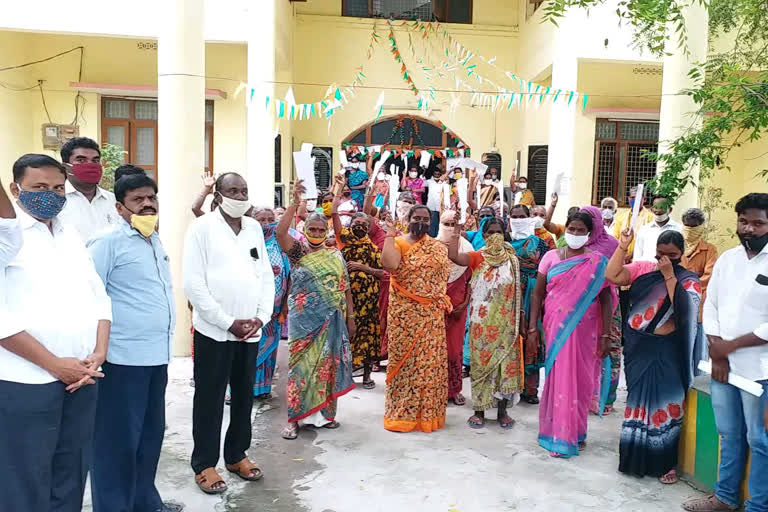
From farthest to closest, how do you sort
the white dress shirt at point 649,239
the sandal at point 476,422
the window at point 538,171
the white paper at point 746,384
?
the window at point 538,171, the white dress shirt at point 649,239, the sandal at point 476,422, the white paper at point 746,384

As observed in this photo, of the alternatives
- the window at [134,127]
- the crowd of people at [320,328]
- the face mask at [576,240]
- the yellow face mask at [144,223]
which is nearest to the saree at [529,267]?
the crowd of people at [320,328]

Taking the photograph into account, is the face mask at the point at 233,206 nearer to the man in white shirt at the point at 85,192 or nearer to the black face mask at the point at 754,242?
the man in white shirt at the point at 85,192

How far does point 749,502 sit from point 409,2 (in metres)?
14.7

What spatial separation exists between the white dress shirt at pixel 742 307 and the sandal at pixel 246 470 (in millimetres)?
2755

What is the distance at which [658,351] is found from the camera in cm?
397

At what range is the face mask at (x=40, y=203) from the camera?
251cm

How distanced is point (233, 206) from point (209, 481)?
5.26 ft

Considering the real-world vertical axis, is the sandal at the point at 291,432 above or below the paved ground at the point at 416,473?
above

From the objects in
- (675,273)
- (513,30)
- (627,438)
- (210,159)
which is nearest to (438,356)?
(627,438)

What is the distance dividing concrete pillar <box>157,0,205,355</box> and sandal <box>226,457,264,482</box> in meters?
3.11

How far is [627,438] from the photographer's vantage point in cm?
412

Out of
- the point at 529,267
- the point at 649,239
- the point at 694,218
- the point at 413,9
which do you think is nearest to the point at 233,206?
the point at 529,267

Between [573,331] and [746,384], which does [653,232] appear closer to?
[573,331]

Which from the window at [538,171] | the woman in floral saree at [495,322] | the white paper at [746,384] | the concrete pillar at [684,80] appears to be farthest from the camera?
the window at [538,171]
